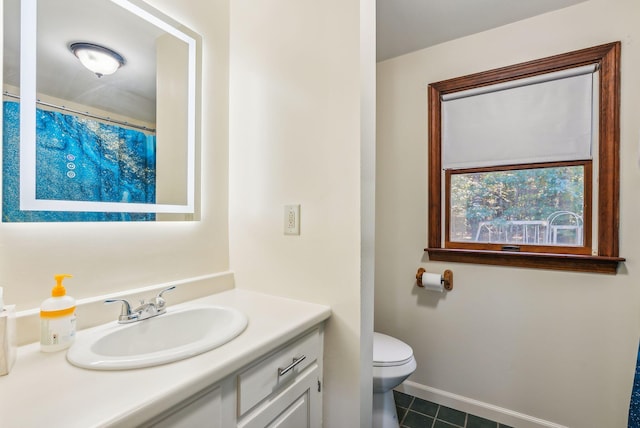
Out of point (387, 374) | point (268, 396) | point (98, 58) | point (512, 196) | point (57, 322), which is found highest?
point (98, 58)

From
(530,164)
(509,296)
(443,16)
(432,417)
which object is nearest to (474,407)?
(432,417)

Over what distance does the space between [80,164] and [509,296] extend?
2.07 meters

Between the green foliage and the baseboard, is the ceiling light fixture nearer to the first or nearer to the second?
the green foliage

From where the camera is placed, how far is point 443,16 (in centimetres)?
164

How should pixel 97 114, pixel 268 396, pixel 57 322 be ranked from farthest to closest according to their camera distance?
pixel 97 114, pixel 268 396, pixel 57 322

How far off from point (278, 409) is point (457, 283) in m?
1.38

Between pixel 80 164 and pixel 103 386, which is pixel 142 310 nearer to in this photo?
pixel 103 386

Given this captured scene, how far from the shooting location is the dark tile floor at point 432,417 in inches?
66.2

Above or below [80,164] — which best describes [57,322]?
below

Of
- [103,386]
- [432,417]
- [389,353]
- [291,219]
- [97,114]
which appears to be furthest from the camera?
[432,417]

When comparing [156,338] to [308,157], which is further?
[308,157]

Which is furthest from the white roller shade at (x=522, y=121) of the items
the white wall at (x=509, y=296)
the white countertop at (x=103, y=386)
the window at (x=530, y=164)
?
the white countertop at (x=103, y=386)

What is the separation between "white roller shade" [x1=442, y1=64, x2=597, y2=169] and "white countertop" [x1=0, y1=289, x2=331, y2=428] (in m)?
1.61

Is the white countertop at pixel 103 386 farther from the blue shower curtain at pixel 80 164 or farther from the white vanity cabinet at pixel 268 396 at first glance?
the blue shower curtain at pixel 80 164
